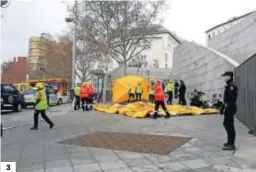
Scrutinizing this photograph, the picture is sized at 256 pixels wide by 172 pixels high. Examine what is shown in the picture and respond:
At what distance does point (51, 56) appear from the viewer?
64.7 metres

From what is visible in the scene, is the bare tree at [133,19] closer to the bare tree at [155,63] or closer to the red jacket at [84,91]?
the red jacket at [84,91]

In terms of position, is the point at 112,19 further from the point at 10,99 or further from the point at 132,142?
the point at 132,142

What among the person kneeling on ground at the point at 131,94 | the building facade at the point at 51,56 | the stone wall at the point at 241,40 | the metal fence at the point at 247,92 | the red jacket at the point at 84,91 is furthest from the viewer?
the building facade at the point at 51,56

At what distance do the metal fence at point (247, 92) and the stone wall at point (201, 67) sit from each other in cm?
754

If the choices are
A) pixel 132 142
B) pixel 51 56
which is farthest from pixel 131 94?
pixel 51 56

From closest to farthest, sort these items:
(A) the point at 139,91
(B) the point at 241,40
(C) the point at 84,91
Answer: (C) the point at 84,91 < (B) the point at 241,40 < (A) the point at 139,91

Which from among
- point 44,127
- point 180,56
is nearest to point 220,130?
point 44,127

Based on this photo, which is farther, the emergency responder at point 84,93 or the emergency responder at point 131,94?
the emergency responder at point 131,94

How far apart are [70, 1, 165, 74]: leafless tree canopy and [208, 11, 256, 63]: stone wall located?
1590 centimetres

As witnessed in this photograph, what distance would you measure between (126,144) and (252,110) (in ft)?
Result: 13.6

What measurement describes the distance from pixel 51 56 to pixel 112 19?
75.0 ft

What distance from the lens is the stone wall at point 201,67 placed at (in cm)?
2444

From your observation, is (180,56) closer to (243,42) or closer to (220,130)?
(243,42)

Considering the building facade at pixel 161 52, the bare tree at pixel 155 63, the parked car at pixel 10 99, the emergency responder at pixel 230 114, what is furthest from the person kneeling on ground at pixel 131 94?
the building facade at pixel 161 52
